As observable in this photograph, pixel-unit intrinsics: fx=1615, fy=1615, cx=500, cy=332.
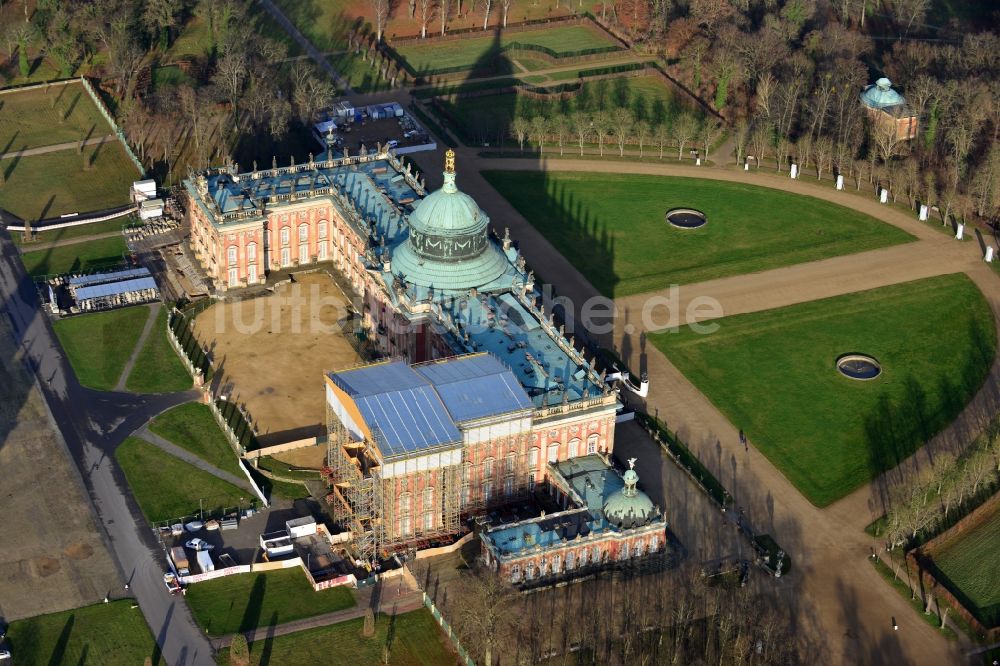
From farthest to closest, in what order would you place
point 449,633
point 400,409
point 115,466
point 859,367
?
point 859,367 → point 115,466 → point 400,409 → point 449,633

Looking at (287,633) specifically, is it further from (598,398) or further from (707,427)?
(707,427)

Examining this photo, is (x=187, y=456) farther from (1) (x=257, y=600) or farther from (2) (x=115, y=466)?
(1) (x=257, y=600)

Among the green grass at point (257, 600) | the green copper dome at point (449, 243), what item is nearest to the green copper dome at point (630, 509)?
the green grass at point (257, 600)

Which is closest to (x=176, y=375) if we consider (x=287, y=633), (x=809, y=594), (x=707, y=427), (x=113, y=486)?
(x=113, y=486)

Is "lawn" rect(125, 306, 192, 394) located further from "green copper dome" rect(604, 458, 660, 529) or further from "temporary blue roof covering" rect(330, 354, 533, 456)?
"green copper dome" rect(604, 458, 660, 529)

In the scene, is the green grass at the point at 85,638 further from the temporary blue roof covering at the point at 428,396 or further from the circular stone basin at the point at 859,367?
the circular stone basin at the point at 859,367

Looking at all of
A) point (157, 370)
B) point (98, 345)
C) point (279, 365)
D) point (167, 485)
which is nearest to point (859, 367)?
point (279, 365)

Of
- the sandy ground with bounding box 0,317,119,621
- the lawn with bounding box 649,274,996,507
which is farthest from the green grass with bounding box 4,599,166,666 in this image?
the lawn with bounding box 649,274,996,507
